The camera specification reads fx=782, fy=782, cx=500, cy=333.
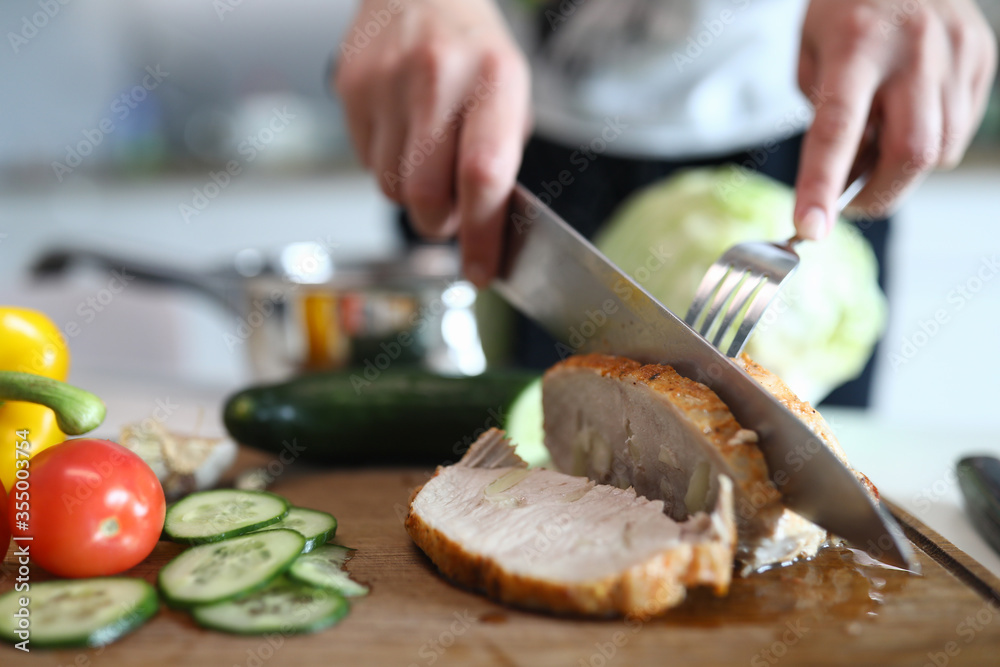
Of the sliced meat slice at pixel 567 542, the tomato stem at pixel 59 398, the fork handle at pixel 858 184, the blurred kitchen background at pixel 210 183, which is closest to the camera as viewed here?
the sliced meat slice at pixel 567 542

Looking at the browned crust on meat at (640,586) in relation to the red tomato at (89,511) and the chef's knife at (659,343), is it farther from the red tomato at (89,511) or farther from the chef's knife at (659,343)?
the red tomato at (89,511)

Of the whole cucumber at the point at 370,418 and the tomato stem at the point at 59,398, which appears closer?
the tomato stem at the point at 59,398

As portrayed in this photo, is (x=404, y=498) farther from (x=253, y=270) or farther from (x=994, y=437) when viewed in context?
(x=994, y=437)

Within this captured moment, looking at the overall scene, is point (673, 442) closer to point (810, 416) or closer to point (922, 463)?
point (810, 416)

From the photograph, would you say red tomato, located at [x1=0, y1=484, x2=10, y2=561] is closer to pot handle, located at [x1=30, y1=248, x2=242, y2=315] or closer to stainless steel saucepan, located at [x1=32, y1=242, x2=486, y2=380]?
stainless steel saucepan, located at [x1=32, y1=242, x2=486, y2=380]

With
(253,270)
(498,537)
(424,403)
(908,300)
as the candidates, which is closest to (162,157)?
(253,270)

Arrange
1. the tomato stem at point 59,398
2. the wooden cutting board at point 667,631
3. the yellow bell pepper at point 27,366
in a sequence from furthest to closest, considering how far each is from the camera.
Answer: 1. the yellow bell pepper at point 27,366
2. the tomato stem at point 59,398
3. the wooden cutting board at point 667,631

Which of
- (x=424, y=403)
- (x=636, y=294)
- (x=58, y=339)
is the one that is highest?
(x=636, y=294)

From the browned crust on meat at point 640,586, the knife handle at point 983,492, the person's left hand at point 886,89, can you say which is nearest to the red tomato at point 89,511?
the browned crust on meat at point 640,586
